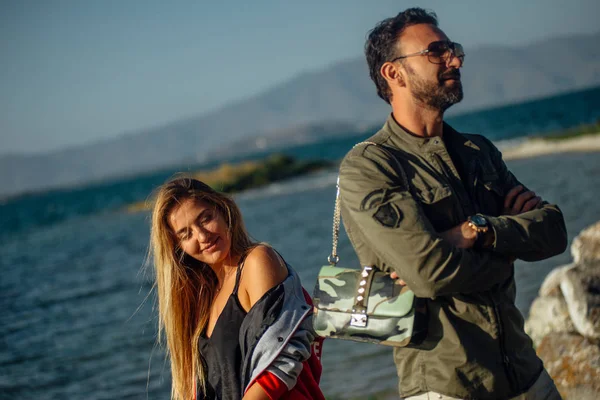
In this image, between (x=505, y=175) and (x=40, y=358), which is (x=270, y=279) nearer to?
(x=505, y=175)

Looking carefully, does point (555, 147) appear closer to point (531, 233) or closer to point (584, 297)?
point (584, 297)

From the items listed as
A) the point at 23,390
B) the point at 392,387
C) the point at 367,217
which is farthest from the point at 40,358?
the point at 367,217

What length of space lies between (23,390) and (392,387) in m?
5.30

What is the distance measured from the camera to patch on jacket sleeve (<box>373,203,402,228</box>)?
2443mm

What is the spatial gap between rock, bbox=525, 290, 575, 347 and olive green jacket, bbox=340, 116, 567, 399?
9.56 ft

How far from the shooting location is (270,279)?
2.80 m

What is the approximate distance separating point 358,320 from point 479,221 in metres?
0.56

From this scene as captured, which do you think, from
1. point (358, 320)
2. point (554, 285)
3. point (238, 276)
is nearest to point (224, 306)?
point (238, 276)

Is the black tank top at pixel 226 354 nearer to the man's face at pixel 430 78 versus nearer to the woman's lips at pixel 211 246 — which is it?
the woman's lips at pixel 211 246

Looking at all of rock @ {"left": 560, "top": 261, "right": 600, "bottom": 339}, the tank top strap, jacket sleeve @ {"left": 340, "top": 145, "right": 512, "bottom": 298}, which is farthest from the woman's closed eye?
rock @ {"left": 560, "top": 261, "right": 600, "bottom": 339}

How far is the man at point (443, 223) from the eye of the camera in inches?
94.3

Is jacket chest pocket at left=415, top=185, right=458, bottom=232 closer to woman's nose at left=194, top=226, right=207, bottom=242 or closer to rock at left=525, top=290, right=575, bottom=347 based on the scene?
woman's nose at left=194, top=226, right=207, bottom=242

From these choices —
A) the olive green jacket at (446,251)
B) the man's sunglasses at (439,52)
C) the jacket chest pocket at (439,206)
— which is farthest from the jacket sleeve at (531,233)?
the man's sunglasses at (439,52)

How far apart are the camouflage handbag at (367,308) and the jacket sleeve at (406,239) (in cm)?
7
